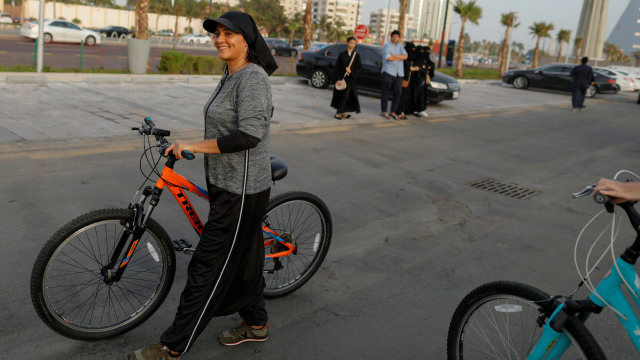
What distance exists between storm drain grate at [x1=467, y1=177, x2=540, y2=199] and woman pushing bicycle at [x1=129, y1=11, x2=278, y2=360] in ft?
16.5

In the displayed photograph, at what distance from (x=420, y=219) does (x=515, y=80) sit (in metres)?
24.4

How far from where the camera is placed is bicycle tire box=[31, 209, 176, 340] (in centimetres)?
294

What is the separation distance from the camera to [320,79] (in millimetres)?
17797

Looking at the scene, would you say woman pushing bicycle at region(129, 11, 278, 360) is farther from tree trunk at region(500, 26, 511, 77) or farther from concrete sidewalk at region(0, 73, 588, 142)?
tree trunk at region(500, 26, 511, 77)

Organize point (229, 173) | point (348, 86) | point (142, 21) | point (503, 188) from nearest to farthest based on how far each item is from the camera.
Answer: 1. point (229, 173)
2. point (503, 188)
3. point (348, 86)
4. point (142, 21)

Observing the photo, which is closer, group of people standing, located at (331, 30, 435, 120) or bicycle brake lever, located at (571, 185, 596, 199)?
bicycle brake lever, located at (571, 185, 596, 199)

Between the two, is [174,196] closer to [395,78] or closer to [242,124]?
[242,124]

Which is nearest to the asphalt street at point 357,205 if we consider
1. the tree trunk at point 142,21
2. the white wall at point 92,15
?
the tree trunk at point 142,21

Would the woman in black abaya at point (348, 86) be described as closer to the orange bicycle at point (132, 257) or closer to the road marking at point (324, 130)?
the road marking at point (324, 130)

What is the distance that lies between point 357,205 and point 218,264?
3410mm

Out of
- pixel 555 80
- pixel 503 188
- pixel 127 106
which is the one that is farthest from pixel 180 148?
pixel 555 80

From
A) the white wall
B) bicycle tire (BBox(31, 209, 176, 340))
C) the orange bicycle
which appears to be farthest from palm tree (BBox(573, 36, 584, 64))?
bicycle tire (BBox(31, 209, 176, 340))

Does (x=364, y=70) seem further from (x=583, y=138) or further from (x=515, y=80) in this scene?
(x=515, y=80)

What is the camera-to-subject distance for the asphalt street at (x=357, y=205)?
354 centimetres
